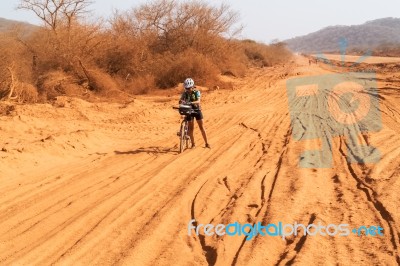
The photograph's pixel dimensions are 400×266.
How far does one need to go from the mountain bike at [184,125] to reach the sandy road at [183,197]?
0.94ft

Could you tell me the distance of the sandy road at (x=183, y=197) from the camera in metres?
4.86

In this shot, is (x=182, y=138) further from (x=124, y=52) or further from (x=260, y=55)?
(x=260, y=55)

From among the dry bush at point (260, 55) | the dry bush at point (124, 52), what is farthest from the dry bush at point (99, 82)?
the dry bush at point (260, 55)

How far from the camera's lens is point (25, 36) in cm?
2292

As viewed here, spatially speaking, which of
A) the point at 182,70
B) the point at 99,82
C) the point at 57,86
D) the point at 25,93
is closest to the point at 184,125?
the point at 25,93

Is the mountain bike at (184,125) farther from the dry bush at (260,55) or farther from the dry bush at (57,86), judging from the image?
the dry bush at (260,55)

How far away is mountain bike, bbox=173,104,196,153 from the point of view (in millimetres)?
9883

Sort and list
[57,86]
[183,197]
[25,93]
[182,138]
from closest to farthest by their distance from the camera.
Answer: [183,197]
[182,138]
[25,93]
[57,86]

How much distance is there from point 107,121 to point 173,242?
10.6 m

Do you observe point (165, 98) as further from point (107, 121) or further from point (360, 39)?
point (360, 39)

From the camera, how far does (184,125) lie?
10.1m

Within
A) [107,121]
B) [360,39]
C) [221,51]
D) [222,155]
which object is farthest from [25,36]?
[360,39]

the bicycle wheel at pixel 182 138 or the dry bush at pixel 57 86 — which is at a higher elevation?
the dry bush at pixel 57 86

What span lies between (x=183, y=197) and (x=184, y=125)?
11.7 feet
